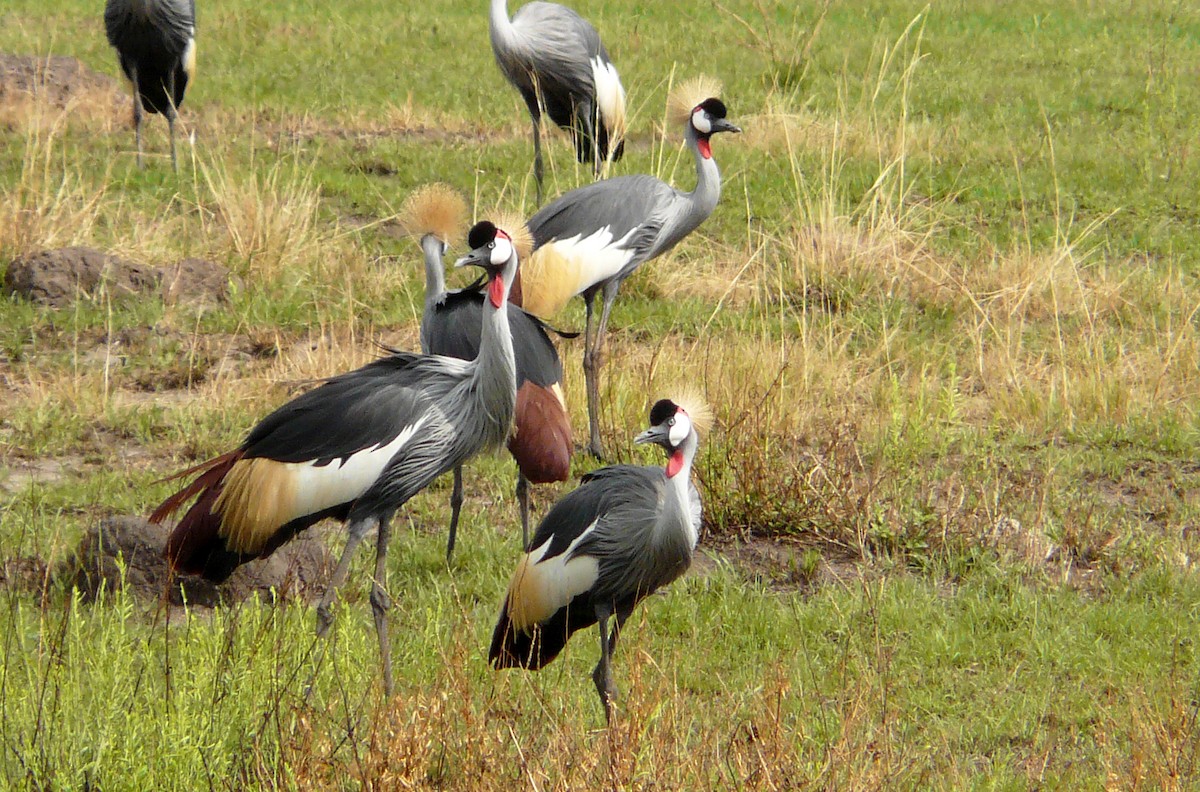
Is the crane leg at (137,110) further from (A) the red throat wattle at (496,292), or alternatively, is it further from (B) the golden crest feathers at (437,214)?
(A) the red throat wattle at (496,292)

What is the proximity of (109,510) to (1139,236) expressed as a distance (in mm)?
5713

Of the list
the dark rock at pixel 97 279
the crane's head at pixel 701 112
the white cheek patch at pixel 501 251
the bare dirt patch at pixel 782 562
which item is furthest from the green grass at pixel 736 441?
the white cheek patch at pixel 501 251

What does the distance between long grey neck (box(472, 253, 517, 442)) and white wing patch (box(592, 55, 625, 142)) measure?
5001 millimetres

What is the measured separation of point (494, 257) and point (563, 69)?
16.4ft

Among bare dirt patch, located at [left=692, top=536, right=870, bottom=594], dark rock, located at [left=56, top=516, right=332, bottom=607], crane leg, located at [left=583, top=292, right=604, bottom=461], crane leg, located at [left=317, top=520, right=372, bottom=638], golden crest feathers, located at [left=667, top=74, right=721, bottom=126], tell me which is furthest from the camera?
golden crest feathers, located at [left=667, top=74, right=721, bottom=126]

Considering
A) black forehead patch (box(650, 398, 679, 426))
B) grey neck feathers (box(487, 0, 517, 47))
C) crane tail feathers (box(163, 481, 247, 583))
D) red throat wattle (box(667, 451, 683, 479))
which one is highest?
grey neck feathers (box(487, 0, 517, 47))

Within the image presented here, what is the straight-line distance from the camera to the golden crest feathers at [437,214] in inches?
190

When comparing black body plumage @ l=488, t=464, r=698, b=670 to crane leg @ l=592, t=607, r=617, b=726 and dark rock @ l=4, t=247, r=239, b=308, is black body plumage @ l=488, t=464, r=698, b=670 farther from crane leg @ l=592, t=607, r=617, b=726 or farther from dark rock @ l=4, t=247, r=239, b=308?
dark rock @ l=4, t=247, r=239, b=308

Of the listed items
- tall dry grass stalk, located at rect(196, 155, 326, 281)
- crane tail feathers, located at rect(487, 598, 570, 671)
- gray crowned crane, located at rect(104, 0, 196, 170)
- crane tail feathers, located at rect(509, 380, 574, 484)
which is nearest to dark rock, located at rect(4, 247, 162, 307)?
tall dry grass stalk, located at rect(196, 155, 326, 281)

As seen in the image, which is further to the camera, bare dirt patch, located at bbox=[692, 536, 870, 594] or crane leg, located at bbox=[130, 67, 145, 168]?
crane leg, located at bbox=[130, 67, 145, 168]

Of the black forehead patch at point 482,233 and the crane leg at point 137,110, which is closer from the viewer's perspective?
the black forehead patch at point 482,233

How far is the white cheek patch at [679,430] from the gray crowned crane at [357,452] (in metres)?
0.54

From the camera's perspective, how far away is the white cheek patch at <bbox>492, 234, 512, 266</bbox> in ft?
12.9

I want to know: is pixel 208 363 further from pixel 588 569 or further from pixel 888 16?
pixel 888 16
